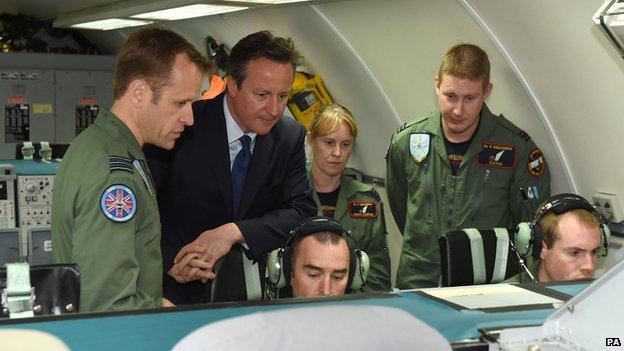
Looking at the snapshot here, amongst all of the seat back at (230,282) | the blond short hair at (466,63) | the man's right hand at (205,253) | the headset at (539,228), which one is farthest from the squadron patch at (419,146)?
the seat back at (230,282)

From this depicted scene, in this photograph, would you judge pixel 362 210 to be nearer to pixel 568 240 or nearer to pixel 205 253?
pixel 568 240

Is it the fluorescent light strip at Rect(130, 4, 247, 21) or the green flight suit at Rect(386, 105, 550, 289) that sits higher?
the fluorescent light strip at Rect(130, 4, 247, 21)

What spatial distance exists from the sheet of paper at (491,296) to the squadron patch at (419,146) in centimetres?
220

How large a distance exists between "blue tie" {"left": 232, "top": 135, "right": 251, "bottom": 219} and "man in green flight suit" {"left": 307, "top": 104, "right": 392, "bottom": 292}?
54.0 inches

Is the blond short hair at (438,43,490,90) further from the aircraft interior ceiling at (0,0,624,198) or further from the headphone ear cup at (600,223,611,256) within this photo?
the headphone ear cup at (600,223,611,256)

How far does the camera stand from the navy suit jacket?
3580 mm

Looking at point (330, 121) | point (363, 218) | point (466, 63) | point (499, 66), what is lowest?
point (363, 218)

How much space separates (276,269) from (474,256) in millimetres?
678

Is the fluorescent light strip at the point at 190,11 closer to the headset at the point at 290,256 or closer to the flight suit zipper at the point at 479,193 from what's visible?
the flight suit zipper at the point at 479,193

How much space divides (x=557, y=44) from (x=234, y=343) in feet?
13.2

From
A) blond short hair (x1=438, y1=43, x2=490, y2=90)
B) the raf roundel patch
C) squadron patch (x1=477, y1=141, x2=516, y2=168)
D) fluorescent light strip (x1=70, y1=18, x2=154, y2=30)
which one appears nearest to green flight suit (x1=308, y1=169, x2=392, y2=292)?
squadron patch (x1=477, y1=141, x2=516, y2=168)

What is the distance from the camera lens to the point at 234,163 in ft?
12.0

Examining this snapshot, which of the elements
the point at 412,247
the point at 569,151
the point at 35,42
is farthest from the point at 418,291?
the point at 35,42

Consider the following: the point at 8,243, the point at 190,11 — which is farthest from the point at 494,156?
the point at 190,11
